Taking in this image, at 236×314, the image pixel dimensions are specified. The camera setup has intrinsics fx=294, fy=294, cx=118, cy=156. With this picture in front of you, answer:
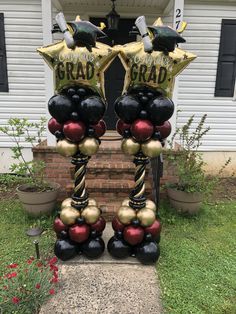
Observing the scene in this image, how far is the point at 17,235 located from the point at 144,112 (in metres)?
2.10

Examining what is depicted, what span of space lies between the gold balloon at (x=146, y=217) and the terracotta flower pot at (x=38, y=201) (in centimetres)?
144

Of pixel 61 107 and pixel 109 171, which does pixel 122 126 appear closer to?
pixel 61 107

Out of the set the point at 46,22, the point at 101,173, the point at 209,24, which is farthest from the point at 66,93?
the point at 209,24

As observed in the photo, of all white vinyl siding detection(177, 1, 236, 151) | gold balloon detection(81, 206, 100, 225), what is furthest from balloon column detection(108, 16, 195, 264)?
white vinyl siding detection(177, 1, 236, 151)

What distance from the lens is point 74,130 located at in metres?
2.53

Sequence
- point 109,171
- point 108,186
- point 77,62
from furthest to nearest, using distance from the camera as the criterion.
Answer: point 109,171 < point 108,186 < point 77,62

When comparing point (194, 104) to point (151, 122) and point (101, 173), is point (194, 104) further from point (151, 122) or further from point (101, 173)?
point (151, 122)

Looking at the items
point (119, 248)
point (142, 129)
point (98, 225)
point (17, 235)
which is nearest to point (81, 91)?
point (142, 129)

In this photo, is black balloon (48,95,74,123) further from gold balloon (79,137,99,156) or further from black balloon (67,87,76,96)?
gold balloon (79,137,99,156)

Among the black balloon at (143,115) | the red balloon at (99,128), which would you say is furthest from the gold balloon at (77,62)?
the black balloon at (143,115)

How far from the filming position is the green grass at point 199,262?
2379 mm

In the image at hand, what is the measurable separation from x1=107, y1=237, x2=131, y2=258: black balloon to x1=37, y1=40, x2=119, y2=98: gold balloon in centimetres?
146

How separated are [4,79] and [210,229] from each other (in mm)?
4343

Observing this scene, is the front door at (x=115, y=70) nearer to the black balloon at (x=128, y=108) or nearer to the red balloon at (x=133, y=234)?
the black balloon at (x=128, y=108)
